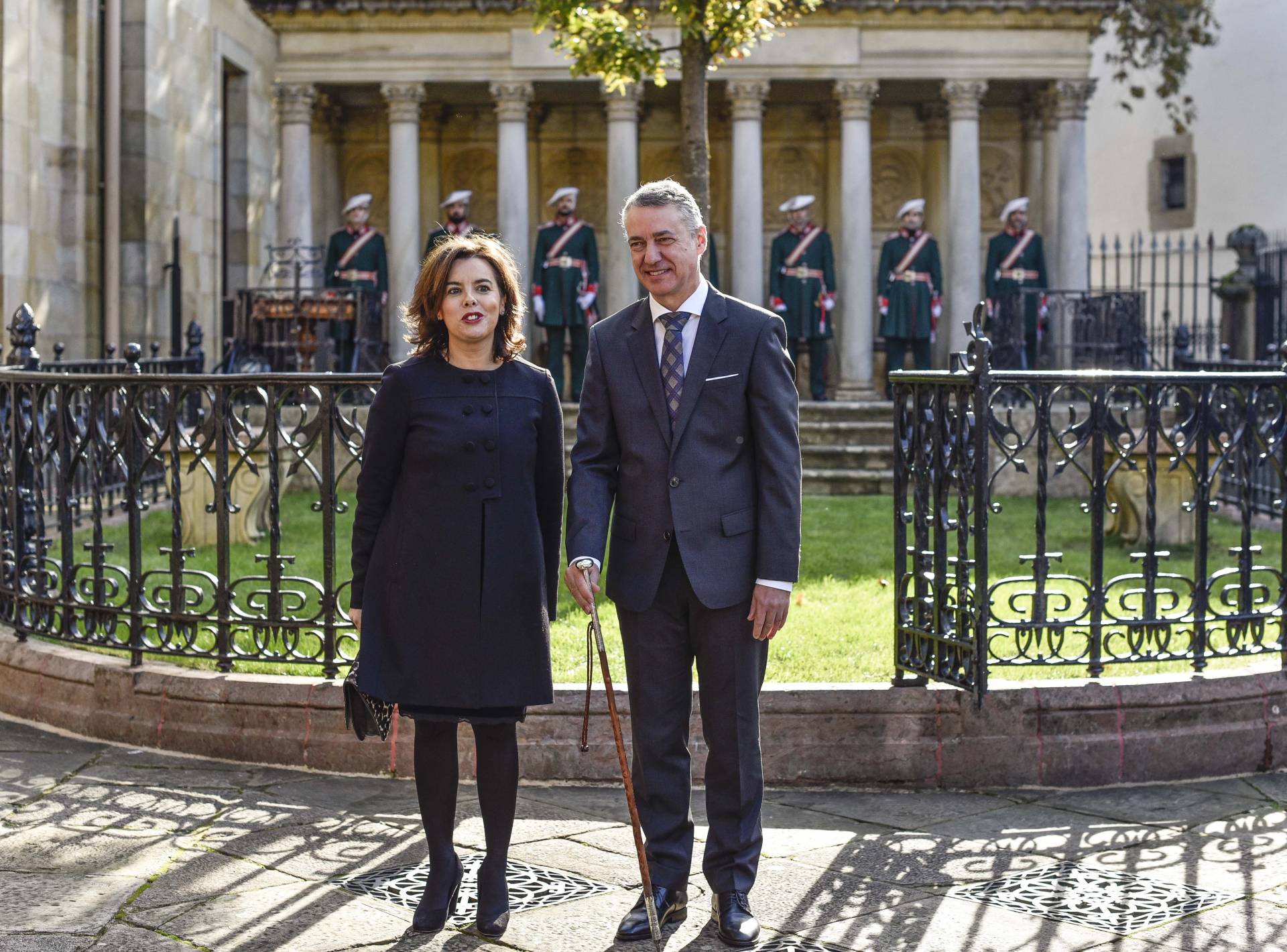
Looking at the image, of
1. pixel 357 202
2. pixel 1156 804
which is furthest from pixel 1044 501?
pixel 357 202

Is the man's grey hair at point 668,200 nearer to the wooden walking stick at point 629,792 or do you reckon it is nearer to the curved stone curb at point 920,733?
the wooden walking stick at point 629,792

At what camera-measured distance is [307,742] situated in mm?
6703

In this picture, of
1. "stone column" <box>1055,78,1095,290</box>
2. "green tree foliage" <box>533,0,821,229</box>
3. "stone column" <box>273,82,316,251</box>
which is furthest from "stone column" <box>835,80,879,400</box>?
"green tree foliage" <box>533,0,821,229</box>

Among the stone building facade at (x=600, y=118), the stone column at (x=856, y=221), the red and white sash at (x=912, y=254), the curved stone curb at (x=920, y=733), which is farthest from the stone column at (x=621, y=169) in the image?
the curved stone curb at (x=920, y=733)

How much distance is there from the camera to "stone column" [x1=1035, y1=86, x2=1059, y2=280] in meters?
22.6

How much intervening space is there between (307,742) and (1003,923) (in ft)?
9.90

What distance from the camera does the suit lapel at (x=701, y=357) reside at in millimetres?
4863

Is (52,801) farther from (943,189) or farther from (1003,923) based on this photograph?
(943,189)

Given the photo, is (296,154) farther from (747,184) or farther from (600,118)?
(747,184)

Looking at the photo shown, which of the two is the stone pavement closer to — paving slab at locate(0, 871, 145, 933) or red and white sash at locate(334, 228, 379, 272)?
paving slab at locate(0, 871, 145, 933)

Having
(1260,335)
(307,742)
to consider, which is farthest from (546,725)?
(1260,335)

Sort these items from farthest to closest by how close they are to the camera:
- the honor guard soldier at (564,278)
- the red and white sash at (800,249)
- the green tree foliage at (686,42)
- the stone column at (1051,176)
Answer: the stone column at (1051,176)
the red and white sash at (800,249)
the honor guard soldier at (564,278)
the green tree foliage at (686,42)

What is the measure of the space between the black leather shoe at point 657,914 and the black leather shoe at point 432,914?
489mm

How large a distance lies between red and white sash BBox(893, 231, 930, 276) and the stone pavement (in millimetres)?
15011
